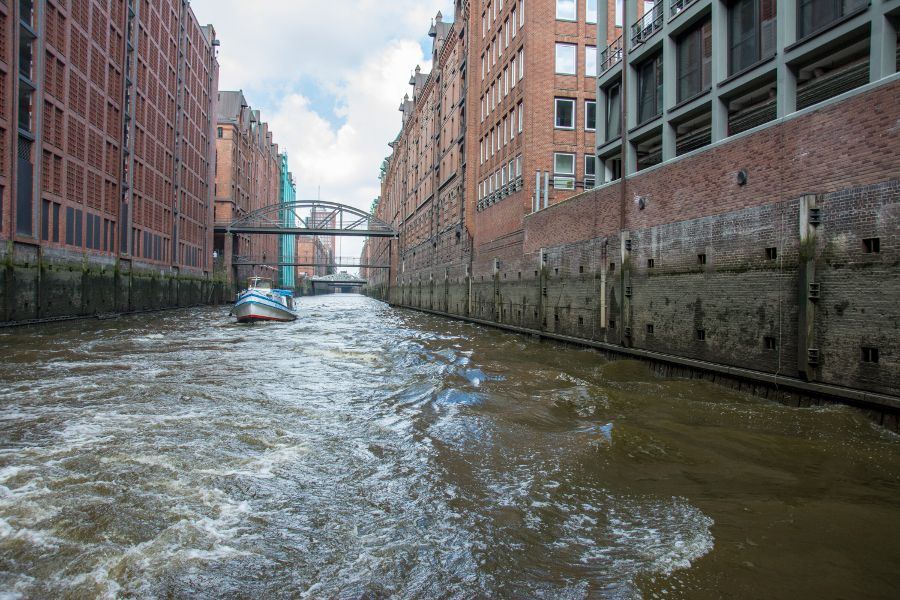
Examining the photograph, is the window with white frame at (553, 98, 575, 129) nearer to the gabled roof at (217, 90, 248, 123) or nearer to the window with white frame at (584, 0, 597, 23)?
the window with white frame at (584, 0, 597, 23)

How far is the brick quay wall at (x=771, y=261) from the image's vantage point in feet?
29.8

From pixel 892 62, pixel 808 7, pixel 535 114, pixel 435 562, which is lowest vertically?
pixel 435 562

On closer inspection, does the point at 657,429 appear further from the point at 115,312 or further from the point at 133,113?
the point at 133,113

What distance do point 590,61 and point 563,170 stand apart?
608 cm

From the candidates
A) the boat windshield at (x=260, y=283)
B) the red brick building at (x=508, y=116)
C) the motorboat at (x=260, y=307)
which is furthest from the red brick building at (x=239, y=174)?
the motorboat at (x=260, y=307)

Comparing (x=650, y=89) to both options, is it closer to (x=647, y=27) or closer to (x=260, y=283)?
(x=647, y=27)

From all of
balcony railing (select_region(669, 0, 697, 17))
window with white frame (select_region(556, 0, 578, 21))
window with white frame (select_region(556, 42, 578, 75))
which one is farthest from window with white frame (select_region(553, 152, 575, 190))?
balcony railing (select_region(669, 0, 697, 17))

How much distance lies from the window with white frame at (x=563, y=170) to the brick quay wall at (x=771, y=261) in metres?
11.2

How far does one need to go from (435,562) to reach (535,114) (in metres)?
29.3

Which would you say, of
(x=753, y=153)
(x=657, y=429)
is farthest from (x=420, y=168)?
(x=657, y=429)

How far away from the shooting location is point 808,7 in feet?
45.0

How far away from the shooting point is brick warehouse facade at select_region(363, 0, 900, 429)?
30.1ft

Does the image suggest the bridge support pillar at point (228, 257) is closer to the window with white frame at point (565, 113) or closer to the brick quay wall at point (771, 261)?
the window with white frame at point (565, 113)

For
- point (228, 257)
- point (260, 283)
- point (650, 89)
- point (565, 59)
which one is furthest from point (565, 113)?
point (228, 257)
